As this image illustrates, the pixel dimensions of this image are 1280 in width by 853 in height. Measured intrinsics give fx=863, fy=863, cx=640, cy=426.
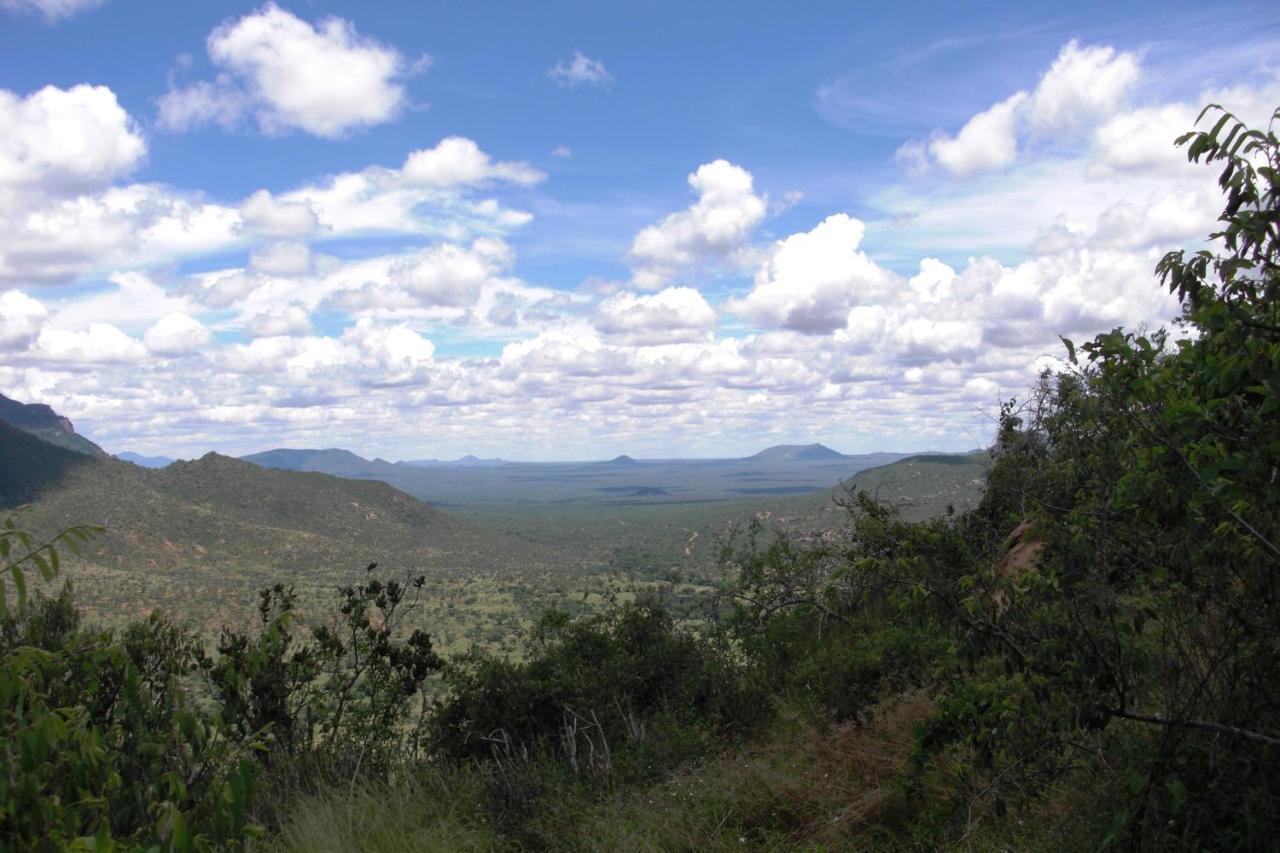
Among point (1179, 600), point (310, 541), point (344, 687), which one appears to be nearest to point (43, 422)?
point (310, 541)

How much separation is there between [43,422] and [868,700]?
156m

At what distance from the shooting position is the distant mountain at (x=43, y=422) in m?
126

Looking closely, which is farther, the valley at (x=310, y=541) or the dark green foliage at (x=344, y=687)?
the valley at (x=310, y=541)

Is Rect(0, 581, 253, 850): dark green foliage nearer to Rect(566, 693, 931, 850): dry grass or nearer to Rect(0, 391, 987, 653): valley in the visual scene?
Rect(566, 693, 931, 850): dry grass

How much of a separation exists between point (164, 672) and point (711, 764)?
16.7 feet

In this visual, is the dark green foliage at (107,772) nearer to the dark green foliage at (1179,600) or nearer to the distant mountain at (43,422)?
the dark green foliage at (1179,600)

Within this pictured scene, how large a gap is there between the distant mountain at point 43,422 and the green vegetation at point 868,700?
13587 cm

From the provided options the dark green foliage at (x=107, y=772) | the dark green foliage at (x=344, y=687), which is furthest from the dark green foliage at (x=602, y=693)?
the dark green foliage at (x=107, y=772)

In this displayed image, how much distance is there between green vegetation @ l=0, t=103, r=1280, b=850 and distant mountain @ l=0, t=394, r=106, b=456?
446 ft

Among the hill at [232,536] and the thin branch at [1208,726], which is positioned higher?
the thin branch at [1208,726]

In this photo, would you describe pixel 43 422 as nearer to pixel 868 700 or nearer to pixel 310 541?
pixel 310 541

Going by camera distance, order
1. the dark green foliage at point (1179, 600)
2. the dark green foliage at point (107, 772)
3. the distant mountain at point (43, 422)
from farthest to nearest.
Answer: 1. the distant mountain at point (43, 422)
2. the dark green foliage at point (1179, 600)
3. the dark green foliage at point (107, 772)

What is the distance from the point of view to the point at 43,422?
13300cm

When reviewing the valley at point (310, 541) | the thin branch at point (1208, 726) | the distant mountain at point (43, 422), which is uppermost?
the distant mountain at point (43, 422)
